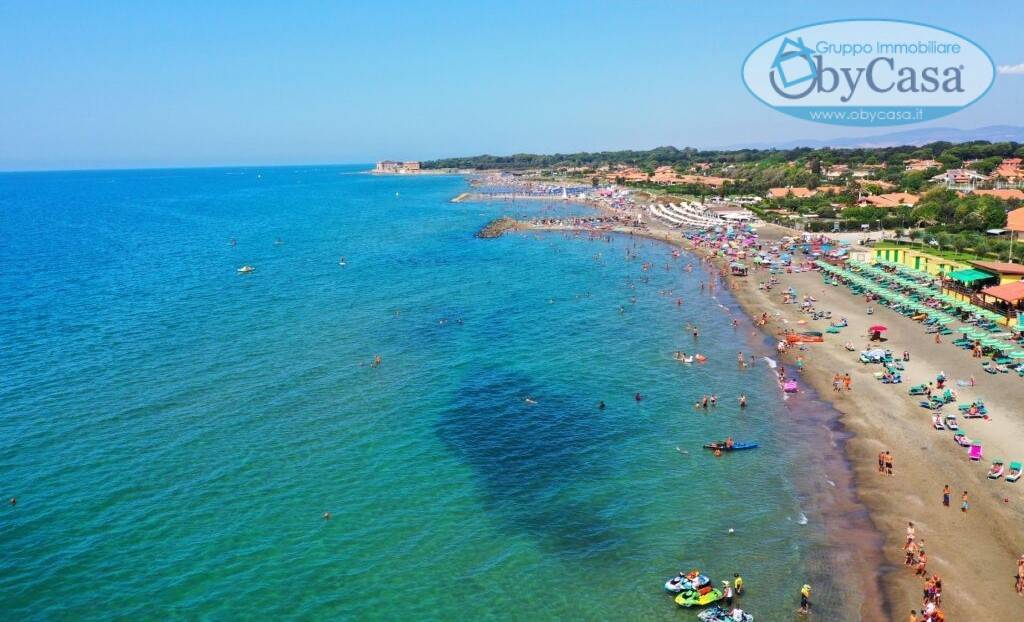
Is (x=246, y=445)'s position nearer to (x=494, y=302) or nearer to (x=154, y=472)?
(x=154, y=472)

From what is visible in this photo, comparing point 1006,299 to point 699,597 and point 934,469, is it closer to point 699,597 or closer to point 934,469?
point 934,469

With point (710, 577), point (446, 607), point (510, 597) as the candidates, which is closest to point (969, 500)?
point (710, 577)

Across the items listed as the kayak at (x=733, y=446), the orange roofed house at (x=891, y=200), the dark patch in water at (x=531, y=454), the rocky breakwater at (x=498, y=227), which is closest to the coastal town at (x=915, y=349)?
the orange roofed house at (x=891, y=200)

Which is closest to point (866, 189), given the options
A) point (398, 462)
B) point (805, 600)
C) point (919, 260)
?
point (919, 260)

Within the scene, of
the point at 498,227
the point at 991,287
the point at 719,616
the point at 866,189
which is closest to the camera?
the point at 719,616

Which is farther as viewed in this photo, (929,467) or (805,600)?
(929,467)

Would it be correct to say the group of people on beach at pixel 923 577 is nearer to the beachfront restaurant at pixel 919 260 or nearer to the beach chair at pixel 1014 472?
the beach chair at pixel 1014 472
